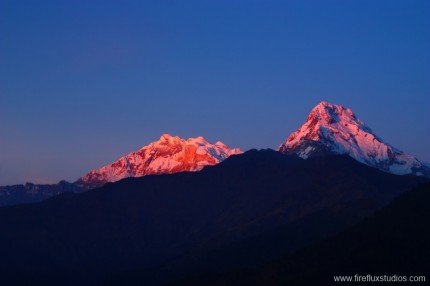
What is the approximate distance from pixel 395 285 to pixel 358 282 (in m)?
9.99

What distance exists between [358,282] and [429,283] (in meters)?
15.6

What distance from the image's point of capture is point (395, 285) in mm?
189750

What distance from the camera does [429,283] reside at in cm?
18988

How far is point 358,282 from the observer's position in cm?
19725

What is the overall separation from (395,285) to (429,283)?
23.6 ft
